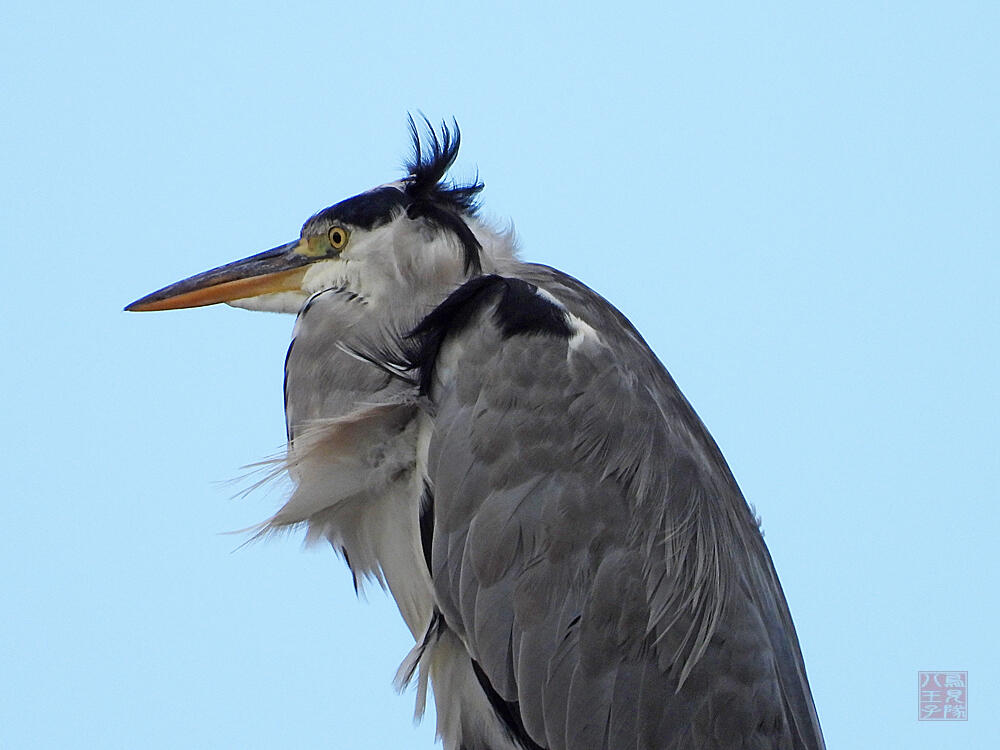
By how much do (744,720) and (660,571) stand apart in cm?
26

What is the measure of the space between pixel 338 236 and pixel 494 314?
46 cm

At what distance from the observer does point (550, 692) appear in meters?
2.13

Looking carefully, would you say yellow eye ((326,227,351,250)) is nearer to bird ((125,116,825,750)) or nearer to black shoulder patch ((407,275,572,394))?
bird ((125,116,825,750))

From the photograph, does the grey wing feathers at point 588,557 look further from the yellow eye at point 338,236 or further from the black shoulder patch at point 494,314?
the yellow eye at point 338,236

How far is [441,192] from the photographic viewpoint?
2.60m

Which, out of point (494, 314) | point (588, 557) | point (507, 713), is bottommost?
point (507, 713)

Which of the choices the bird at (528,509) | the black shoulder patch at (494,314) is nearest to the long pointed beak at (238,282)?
the bird at (528,509)

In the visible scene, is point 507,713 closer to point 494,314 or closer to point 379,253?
point 494,314

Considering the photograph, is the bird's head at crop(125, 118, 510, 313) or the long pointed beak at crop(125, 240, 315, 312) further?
the long pointed beak at crop(125, 240, 315, 312)

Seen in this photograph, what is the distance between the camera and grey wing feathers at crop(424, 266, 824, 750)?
2.12m

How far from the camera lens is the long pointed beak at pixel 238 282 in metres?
2.66

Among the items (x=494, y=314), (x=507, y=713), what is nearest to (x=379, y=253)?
(x=494, y=314)

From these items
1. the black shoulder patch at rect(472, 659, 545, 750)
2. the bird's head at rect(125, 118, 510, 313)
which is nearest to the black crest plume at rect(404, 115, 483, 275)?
the bird's head at rect(125, 118, 510, 313)

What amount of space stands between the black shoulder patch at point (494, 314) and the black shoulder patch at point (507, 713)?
1.61 ft
